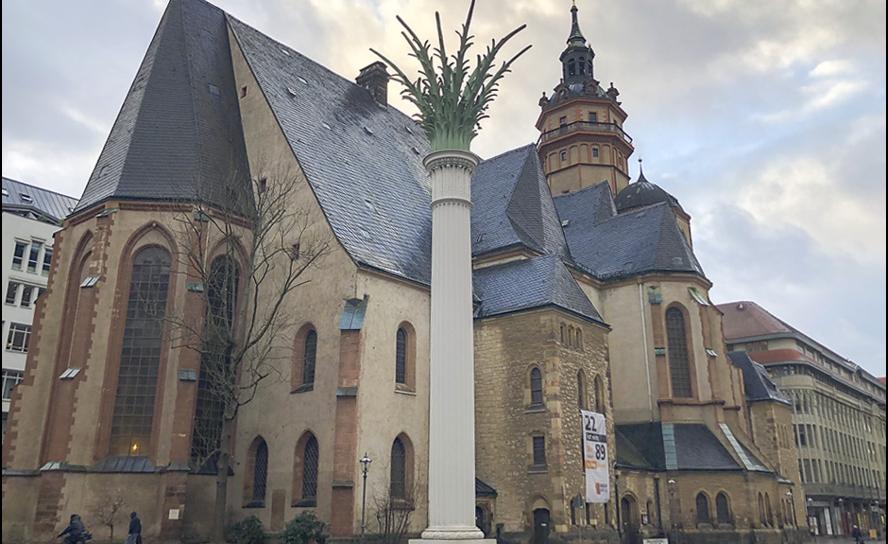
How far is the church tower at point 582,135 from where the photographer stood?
51406mm

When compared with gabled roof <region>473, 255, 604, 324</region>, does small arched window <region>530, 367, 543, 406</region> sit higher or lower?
lower

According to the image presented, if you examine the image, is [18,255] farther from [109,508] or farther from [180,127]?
[109,508]

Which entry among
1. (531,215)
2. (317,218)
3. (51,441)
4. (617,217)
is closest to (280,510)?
(51,441)

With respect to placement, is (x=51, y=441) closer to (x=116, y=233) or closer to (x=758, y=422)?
(x=116, y=233)

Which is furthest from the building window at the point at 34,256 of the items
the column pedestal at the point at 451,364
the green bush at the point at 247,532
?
the column pedestal at the point at 451,364

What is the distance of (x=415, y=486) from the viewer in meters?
24.9

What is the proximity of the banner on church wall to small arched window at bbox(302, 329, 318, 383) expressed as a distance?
9569 mm

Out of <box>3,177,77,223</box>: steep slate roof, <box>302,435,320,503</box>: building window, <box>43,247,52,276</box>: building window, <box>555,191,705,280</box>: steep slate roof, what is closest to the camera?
<box>302,435,320,503</box>: building window

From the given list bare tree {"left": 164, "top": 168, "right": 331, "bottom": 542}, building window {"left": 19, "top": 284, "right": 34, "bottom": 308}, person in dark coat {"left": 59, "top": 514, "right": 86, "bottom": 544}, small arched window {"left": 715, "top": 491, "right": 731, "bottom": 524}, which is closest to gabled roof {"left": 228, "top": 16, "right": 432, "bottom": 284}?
bare tree {"left": 164, "top": 168, "right": 331, "bottom": 542}

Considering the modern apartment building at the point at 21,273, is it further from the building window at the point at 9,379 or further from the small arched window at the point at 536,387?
the small arched window at the point at 536,387

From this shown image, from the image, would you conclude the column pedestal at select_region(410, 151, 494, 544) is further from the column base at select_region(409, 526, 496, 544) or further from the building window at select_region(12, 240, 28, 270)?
the building window at select_region(12, 240, 28, 270)

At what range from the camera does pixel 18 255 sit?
43.3m

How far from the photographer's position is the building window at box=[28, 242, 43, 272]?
43.8 meters

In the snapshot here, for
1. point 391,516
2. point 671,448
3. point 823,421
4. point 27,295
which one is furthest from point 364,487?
point 823,421
